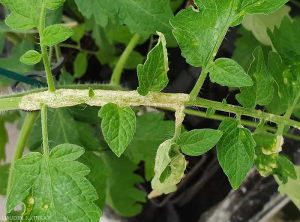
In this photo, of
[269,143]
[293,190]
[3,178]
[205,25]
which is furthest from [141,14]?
[3,178]

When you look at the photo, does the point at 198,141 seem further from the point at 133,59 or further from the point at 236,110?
the point at 133,59

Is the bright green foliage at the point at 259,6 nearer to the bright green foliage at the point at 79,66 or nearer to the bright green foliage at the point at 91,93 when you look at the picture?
the bright green foliage at the point at 91,93

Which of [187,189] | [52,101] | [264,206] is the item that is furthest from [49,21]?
[264,206]

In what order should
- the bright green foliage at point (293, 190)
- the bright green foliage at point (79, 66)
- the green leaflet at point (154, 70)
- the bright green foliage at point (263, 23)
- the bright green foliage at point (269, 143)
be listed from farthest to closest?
1. the bright green foliage at point (79, 66)
2. the bright green foliage at point (263, 23)
3. the bright green foliage at point (293, 190)
4. the bright green foliage at point (269, 143)
5. the green leaflet at point (154, 70)

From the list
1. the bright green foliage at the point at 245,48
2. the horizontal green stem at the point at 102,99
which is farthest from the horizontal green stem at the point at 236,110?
the bright green foliage at the point at 245,48

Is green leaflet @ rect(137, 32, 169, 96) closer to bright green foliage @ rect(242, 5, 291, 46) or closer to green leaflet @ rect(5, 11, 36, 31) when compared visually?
green leaflet @ rect(5, 11, 36, 31)
